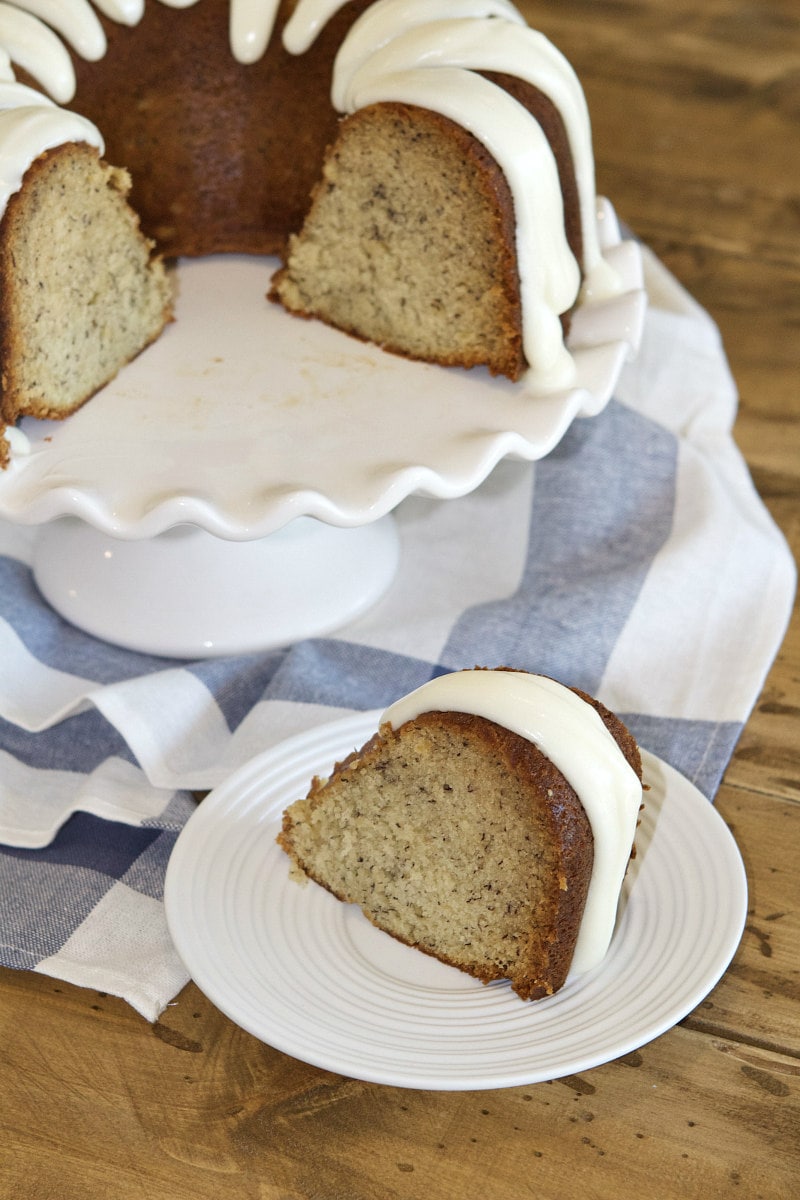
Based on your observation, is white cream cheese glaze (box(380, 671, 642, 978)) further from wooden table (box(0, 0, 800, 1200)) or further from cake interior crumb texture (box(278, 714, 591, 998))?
wooden table (box(0, 0, 800, 1200))

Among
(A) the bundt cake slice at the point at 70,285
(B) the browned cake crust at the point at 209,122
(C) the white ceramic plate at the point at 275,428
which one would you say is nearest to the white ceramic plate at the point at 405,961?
(C) the white ceramic plate at the point at 275,428

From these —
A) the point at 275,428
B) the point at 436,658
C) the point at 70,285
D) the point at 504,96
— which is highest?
the point at 504,96

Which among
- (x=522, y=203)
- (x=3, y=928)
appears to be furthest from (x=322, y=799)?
(x=522, y=203)

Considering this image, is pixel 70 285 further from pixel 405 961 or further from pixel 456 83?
pixel 405 961

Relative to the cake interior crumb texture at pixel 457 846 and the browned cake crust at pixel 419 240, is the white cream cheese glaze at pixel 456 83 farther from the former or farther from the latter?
the cake interior crumb texture at pixel 457 846

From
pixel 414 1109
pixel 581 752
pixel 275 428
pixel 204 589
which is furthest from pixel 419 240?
pixel 414 1109

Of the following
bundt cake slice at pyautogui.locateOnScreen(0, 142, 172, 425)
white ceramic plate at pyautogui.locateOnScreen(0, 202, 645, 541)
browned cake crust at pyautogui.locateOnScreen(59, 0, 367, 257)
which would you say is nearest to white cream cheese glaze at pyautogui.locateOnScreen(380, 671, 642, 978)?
white ceramic plate at pyautogui.locateOnScreen(0, 202, 645, 541)

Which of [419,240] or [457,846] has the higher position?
[419,240]
